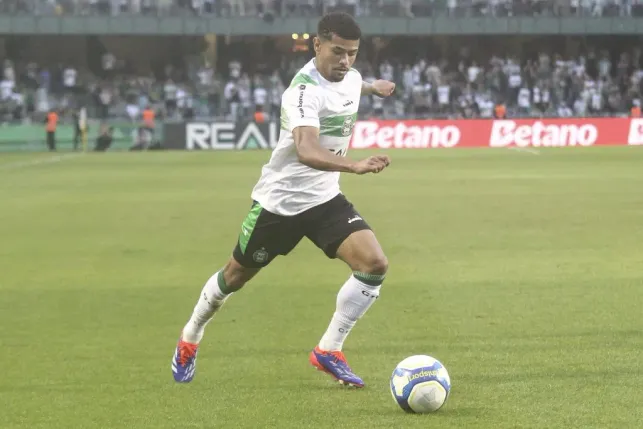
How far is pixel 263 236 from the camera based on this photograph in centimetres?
676

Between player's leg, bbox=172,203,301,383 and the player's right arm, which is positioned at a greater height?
the player's right arm

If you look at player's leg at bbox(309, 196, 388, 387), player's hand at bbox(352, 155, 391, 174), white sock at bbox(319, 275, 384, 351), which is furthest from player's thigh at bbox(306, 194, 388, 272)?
player's hand at bbox(352, 155, 391, 174)

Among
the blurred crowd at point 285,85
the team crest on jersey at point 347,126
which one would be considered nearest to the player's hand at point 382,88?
the team crest on jersey at point 347,126

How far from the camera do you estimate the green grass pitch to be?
6145 millimetres

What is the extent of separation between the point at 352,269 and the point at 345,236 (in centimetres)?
19

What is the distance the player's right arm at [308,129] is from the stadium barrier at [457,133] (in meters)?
33.9

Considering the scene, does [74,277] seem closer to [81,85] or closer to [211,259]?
[211,259]

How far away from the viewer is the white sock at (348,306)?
6.62m

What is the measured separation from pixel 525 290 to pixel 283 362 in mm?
3694

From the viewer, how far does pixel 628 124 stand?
132ft

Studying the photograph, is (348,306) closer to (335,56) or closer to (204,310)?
(204,310)

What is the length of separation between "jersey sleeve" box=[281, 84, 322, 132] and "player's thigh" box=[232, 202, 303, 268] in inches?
23.9

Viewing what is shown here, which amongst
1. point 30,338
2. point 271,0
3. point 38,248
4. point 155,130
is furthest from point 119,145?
point 30,338

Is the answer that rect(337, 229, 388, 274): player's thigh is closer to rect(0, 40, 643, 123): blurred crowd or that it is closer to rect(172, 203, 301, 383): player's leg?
rect(172, 203, 301, 383): player's leg
